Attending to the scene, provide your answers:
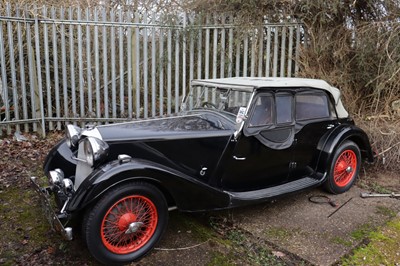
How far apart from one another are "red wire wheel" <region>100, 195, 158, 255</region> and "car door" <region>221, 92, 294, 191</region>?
893mm

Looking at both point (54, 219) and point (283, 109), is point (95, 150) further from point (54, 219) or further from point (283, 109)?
point (283, 109)

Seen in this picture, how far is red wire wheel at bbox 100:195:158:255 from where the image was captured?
2.83 m

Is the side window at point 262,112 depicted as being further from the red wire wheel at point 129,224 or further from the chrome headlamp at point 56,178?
the chrome headlamp at point 56,178

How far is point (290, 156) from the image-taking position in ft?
13.0

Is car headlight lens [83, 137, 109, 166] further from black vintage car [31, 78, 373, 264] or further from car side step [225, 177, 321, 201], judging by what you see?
car side step [225, 177, 321, 201]

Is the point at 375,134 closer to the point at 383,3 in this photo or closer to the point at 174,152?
the point at 383,3

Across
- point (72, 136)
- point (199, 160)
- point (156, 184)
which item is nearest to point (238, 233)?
A: point (199, 160)

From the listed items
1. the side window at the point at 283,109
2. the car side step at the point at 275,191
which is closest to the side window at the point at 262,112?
the side window at the point at 283,109

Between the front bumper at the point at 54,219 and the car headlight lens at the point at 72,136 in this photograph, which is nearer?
the front bumper at the point at 54,219

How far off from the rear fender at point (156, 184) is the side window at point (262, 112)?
846 mm

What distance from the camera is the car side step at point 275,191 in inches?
139

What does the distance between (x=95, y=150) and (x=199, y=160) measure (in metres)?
1.02

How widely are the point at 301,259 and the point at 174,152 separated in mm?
1509

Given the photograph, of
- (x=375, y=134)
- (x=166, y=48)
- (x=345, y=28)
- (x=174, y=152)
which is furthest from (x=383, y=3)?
(x=174, y=152)
